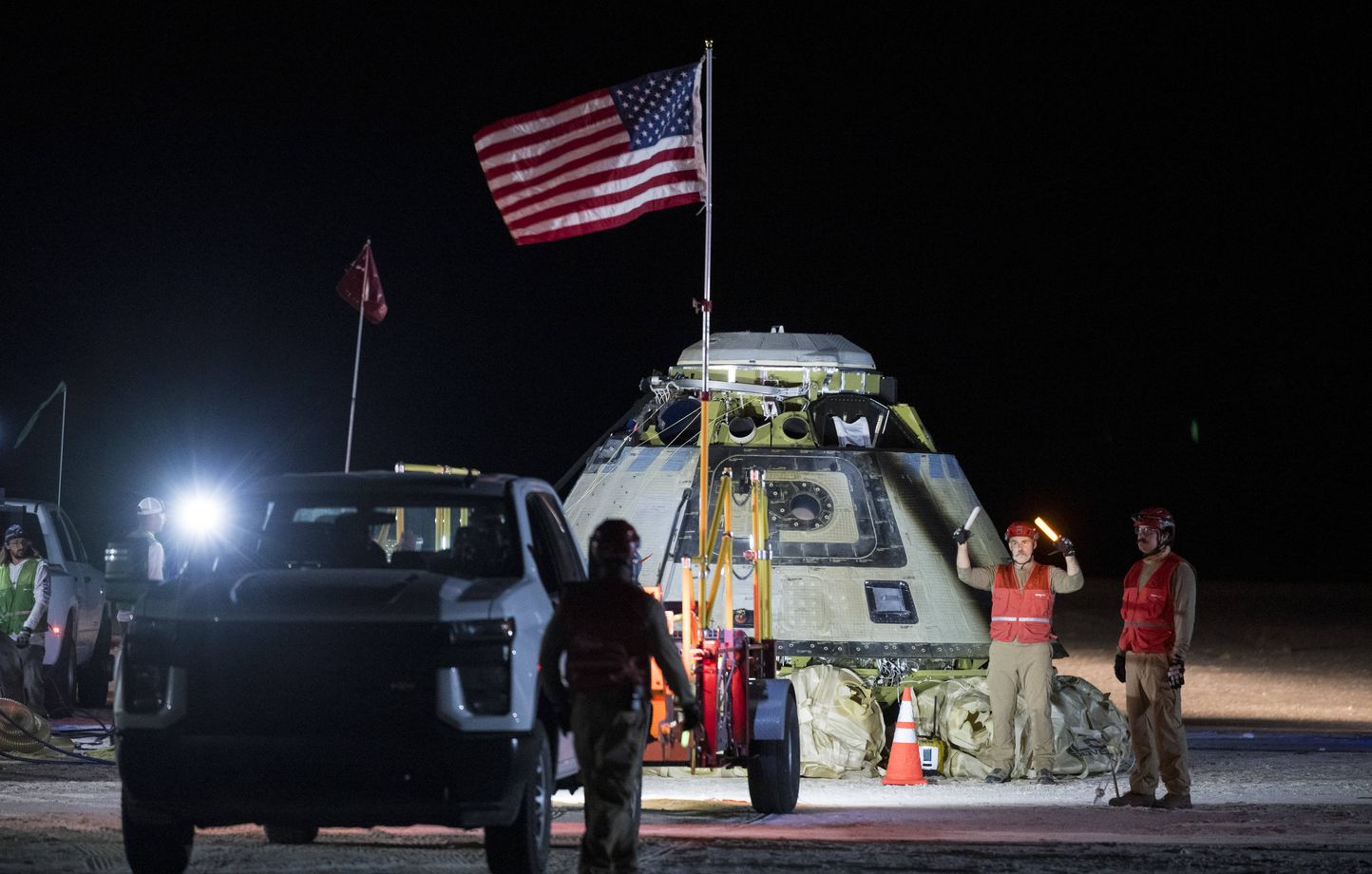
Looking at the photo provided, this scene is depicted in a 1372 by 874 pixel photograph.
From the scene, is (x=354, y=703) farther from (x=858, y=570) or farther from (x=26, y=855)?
(x=858, y=570)

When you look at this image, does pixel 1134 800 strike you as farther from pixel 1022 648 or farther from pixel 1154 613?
pixel 1022 648

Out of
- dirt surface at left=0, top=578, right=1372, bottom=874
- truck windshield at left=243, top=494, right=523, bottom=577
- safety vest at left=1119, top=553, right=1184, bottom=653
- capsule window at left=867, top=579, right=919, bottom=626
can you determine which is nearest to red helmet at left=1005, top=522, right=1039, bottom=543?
capsule window at left=867, top=579, right=919, bottom=626

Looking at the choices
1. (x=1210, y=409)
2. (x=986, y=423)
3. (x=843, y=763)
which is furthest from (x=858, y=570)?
(x=1210, y=409)

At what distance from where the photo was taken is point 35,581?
1745 cm

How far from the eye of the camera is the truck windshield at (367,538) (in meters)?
9.88

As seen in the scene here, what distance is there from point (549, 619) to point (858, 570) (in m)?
7.90

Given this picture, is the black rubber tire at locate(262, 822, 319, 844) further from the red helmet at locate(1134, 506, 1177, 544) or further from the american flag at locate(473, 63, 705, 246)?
the american flag at locate(473, 63, 705, 246)

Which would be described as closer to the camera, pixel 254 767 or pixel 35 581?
pixel 254 767

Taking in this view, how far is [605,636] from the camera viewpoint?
28.6ft

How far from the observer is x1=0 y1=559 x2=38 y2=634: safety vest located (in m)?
17.5

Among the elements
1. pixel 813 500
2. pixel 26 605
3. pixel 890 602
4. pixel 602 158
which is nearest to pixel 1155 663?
pixel 890 602

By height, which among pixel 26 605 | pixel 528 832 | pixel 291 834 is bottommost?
pixel 291 834

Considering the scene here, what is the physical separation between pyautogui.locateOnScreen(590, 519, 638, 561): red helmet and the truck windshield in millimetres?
964

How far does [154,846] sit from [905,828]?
448 cm
